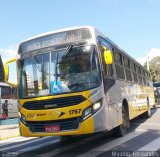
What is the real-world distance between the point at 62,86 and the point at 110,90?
175 centimetres

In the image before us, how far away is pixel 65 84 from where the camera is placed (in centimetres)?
913

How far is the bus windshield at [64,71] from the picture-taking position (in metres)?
9.12

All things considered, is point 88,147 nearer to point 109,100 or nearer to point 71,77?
point 109,100

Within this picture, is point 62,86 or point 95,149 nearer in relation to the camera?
point 62,86

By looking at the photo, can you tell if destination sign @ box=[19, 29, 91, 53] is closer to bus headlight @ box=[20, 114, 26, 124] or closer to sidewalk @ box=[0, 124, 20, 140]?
bus headlight @ box=[20, 114, 26, 124]

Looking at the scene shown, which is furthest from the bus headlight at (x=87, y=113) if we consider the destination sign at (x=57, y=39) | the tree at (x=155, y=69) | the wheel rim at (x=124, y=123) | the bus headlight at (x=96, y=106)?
the tree at (x=155, y=69)

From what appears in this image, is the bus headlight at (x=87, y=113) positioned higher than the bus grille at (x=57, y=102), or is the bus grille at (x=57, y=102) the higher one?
the bus grille at (x=57, y=102)

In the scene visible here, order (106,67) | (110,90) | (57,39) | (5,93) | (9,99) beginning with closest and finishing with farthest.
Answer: (57,39), (106,67), (110,90), (5,93), (9,99)

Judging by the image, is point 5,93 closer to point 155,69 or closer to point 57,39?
point 57,39

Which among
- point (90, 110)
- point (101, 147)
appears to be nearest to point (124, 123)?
point (101, 147)

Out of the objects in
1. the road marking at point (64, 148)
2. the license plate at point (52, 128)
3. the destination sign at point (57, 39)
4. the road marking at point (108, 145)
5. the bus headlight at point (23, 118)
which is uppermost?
the destination sign at point (57, 39)

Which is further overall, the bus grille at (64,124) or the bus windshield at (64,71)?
the bus windshield at (64,71)

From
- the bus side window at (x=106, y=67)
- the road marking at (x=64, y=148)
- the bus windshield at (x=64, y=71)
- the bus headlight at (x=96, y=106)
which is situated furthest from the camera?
the bus side window at (x=106, y=67)

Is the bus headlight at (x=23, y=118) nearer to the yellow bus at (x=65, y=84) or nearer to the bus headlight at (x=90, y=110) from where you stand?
the yellow bus at (x=65, y=84)
